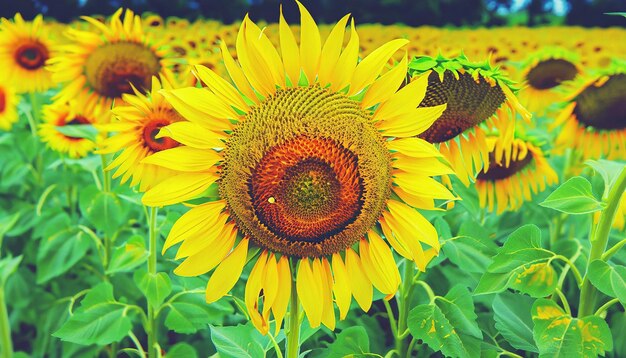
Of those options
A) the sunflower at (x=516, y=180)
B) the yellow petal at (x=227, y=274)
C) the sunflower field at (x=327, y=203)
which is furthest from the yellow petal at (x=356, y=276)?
the sunflower at (x=516, y=180)

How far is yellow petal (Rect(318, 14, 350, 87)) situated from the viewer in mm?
664

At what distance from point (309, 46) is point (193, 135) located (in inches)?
6.4

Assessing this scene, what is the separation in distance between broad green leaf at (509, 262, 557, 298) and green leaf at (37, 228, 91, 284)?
1.13m

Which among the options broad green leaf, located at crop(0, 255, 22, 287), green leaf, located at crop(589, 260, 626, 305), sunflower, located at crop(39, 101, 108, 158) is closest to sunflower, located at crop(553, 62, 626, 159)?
green leaf, located at crop(589, 260, 626, 305)

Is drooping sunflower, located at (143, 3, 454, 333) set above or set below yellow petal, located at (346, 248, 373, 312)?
above

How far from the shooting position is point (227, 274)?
0.70 metres

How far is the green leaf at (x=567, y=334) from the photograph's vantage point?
2.81 feet

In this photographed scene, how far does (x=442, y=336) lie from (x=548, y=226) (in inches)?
40.3

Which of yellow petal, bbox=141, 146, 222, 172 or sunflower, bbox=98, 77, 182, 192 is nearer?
yellow petal, bbox=141, 146, 222, 172

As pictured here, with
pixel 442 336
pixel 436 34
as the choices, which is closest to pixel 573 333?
pixel 442 336

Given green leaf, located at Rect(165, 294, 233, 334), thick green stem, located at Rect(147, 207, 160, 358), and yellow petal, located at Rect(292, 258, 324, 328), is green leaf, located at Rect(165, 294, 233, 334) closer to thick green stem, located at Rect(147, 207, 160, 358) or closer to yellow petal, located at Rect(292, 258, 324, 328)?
thick green stem, located at Rect(147, 207, 160, 358)

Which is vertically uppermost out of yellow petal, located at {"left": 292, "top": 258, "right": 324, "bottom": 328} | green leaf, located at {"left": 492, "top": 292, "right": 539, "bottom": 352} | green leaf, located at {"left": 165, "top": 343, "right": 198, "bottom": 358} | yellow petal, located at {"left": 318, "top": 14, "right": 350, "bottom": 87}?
yellow petal, located at {"left": 318, "top": 14, "right": 350, "bottom": 87}

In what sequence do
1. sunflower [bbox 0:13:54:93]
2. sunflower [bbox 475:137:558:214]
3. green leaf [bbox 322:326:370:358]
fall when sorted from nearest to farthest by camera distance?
green leaf [bbox 322:326:370:358] < sunflower [bbox 475:137:558:214] < sunflower [bbox 0:13:54:93]

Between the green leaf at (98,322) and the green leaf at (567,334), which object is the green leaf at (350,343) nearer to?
the green leaf at (567,334)
